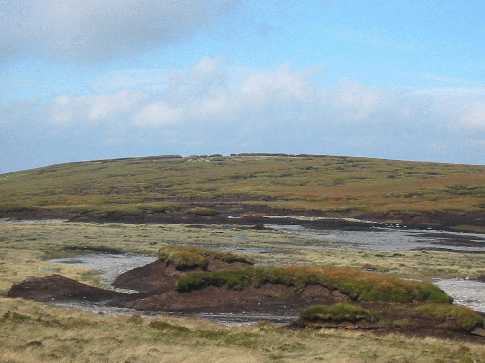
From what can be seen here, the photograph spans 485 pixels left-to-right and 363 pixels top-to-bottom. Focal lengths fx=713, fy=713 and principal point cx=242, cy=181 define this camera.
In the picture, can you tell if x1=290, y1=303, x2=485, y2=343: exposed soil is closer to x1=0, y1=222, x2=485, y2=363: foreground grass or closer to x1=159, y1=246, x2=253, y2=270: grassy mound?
x1=0, y1=222, x2=485, y2=363: foreground grass

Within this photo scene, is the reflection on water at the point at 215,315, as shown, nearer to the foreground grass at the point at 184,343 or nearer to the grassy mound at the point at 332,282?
the foreground grass at the point at 184,343

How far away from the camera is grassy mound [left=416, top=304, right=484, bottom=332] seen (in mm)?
32281

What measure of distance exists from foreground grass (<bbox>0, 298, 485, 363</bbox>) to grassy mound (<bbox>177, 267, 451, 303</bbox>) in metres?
9.07

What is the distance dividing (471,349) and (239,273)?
18476 millimetres

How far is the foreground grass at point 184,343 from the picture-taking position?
2309 centimetres

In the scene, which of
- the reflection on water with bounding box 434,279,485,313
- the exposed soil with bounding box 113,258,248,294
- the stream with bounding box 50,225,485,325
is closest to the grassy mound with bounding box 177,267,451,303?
Answer: the reflection on water with bounding box 434,279,485,313

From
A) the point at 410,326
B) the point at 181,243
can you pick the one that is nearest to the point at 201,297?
the point at 410,326

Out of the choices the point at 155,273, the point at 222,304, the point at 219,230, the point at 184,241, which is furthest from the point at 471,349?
the point at 219,230

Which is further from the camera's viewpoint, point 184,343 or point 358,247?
point 358,247

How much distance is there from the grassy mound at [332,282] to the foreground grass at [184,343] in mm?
9074

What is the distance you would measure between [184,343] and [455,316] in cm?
1386

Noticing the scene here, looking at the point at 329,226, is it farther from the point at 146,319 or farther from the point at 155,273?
the point at 146,319

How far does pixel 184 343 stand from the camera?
85.0 ft

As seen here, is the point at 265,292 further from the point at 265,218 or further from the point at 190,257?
the point at 265,218
